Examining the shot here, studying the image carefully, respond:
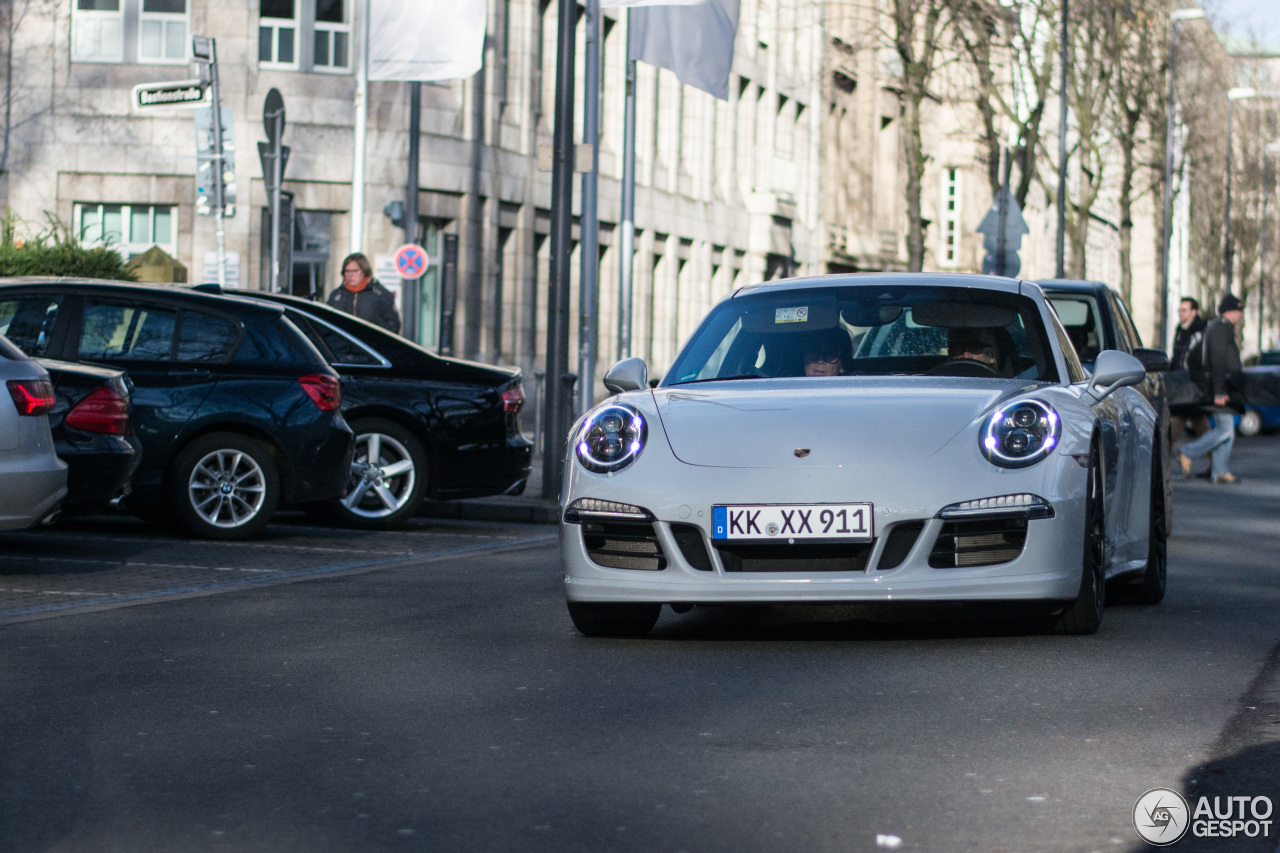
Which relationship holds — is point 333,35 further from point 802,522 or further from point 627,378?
point 802,522

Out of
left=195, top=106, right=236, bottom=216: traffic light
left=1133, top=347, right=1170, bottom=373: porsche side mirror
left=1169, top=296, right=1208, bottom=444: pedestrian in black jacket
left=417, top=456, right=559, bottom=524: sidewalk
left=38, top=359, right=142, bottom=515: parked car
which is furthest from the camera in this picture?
left=1169, top=296, right=1208, bottom=444: pedestrian in black jacket

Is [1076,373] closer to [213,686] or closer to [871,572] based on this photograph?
[871,572]

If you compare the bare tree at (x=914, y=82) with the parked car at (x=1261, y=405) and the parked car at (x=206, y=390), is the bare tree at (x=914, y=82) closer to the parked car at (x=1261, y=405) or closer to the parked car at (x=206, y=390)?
the parked car at (x=1261, y=405)

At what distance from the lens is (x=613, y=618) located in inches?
308

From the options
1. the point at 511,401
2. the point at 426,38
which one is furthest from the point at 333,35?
the point at 511,401

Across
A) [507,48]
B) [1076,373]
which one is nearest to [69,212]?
[507,48]

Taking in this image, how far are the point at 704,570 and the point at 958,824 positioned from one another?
2780mm

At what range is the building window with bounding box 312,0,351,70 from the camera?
3406 cm

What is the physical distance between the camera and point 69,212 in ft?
108

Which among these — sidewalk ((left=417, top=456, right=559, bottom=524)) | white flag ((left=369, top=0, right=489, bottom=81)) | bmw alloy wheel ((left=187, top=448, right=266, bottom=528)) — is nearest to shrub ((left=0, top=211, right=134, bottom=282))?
white flag ((left=369, top=0, right=489, bottom=81))

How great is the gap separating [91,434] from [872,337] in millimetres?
4597

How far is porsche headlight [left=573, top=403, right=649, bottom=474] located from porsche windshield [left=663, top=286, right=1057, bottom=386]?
0.76 metres

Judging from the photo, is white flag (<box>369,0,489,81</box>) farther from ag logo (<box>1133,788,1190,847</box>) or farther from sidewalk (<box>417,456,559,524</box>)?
ag logo (<box>1133,788,1190,847</box>)

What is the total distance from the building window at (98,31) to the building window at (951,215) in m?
38.3
